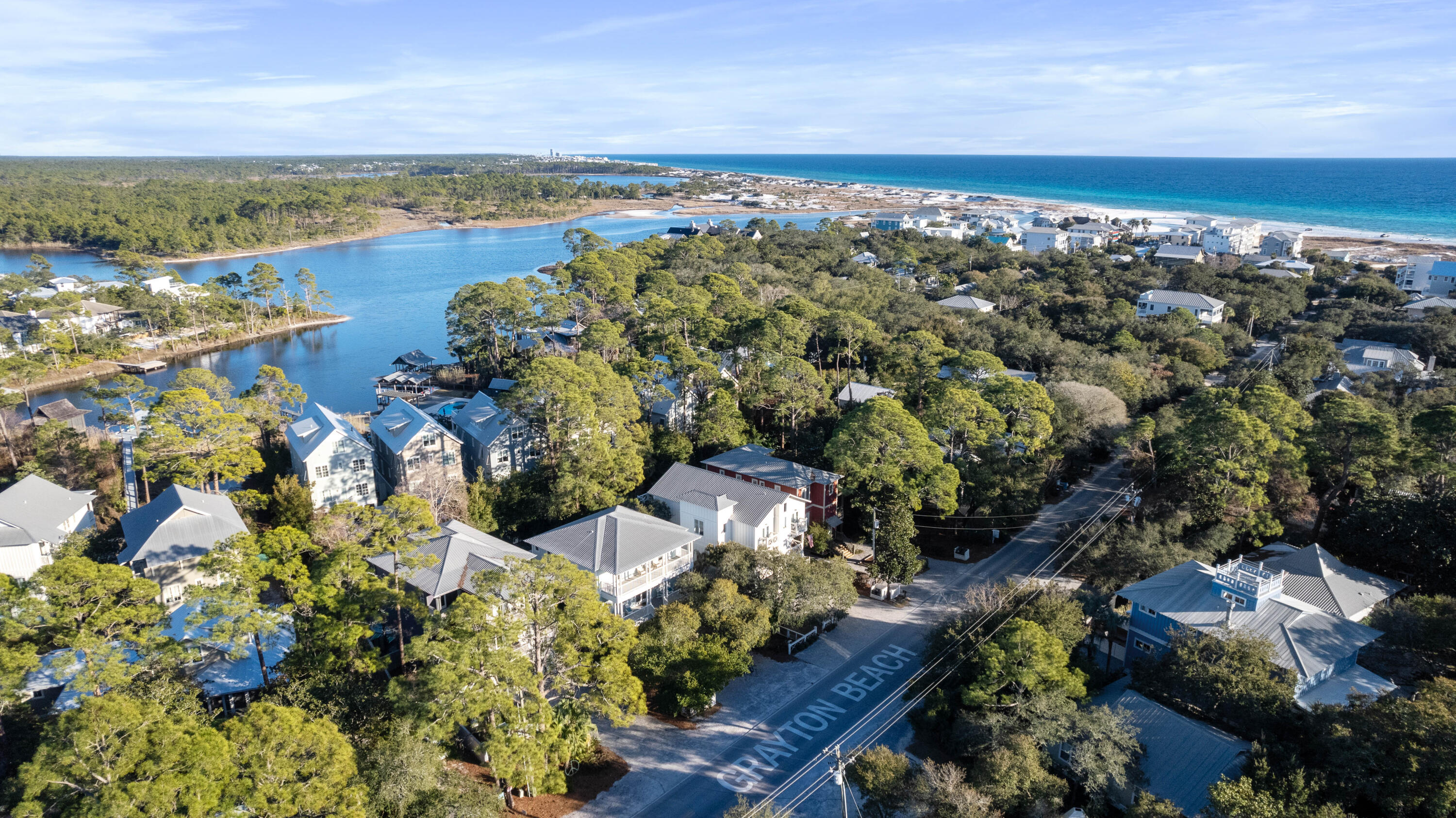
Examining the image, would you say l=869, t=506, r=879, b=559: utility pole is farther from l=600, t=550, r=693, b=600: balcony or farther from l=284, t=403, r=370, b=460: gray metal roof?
l=284, t=403, r=370, b=460: gray metal roof

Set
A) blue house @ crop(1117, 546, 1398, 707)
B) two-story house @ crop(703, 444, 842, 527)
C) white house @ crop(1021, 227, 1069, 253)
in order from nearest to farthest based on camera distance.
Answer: blue house @ crop(1117, 546, 1398, 707), two-story house @ crop(703, 444, 842, 527), white house @ crop(1021, 227, 1069, 253)

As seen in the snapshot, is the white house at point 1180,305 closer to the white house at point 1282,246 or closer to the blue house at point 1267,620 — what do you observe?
the blue house at point 1267,620

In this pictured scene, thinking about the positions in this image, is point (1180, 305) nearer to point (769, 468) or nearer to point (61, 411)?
point (769, 468)

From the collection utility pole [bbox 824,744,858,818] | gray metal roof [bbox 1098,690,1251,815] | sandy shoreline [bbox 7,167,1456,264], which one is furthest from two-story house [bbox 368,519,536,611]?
sandy shoreline [bbox 7,167,1456,264]

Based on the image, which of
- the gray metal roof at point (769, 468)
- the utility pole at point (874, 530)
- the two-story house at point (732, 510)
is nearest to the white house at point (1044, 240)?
the gray metal roof at point (769, 468)

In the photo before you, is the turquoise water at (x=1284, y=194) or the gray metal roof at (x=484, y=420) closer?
the gray metal roof at (x=484, y=420)

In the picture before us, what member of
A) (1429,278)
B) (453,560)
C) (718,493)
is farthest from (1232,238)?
(453,560)
